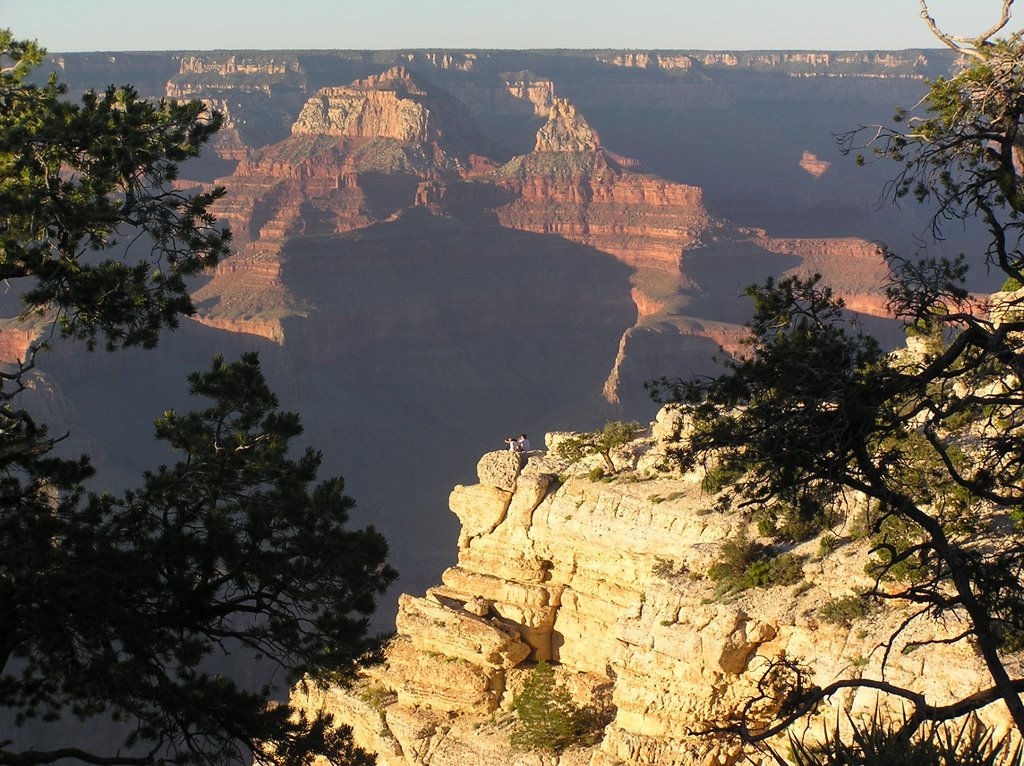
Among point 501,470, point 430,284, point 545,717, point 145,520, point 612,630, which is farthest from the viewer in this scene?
point 430,284

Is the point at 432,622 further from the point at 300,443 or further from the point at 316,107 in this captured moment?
the point at 316,107

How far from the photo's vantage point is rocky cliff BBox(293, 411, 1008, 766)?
19375mm

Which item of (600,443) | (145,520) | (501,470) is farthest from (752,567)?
(145,520)

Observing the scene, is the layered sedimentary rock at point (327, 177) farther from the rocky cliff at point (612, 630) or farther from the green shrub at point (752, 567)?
the green shrub at point (752, 567)

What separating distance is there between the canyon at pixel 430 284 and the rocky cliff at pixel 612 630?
3354 cm

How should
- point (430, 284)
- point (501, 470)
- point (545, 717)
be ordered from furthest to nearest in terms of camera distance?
point (430, 284), point (501, 470), point (545, 717)

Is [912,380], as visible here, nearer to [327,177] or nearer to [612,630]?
[612,630]

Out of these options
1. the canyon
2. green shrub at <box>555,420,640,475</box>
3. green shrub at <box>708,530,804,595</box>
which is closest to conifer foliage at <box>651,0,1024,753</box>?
green shrub at <box>708,530,804,595</box>

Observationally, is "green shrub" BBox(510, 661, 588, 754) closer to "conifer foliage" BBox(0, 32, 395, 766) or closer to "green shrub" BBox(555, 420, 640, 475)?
"green shrub" BBox(555, 420, 640, 475)

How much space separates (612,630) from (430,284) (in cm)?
9104

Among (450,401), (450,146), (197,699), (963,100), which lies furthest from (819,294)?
(450,146)

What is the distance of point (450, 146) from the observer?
13612 centimetres

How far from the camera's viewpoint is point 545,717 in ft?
76.6

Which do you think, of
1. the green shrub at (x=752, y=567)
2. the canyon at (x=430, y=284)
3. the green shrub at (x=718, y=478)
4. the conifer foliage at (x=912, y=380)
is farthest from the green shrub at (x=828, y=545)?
the canyon at (x=430, y=284)
